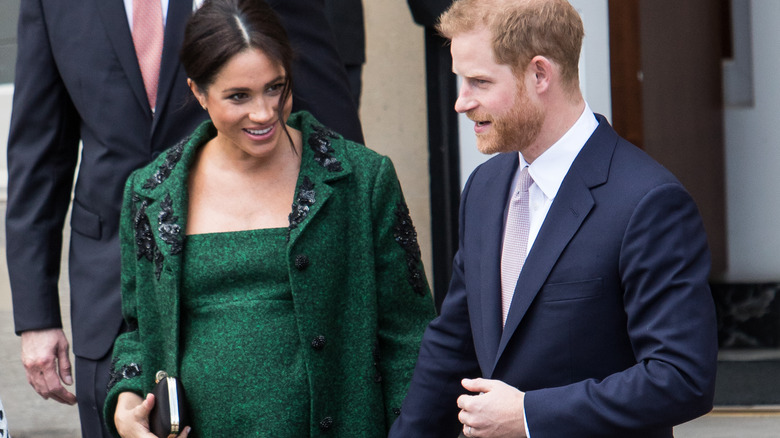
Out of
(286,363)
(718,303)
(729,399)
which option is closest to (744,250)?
(718,303)

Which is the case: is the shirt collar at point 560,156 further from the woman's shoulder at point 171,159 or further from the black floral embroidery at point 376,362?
the woman's shoulder at point 171,159

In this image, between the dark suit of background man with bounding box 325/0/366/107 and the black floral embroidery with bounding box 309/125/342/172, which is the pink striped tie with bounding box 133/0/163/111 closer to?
the black floral embroidery with bounding box 309/125/342/172

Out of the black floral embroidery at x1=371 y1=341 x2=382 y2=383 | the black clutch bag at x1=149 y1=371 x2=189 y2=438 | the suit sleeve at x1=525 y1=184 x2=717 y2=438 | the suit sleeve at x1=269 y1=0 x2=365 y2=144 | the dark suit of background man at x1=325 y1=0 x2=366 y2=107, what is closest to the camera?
the suit sleeve at x1=525 y1=184 x2=717 y2=438

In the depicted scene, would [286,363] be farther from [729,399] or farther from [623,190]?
[729,399]

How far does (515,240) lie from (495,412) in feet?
1.13

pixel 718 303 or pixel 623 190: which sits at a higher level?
pixel 623 190

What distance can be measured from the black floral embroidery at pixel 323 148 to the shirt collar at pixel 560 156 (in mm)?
656

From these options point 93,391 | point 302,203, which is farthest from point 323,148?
point 93,391

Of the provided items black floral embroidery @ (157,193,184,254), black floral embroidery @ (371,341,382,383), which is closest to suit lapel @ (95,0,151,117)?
black floral embroidery @ (157,193,184,254)

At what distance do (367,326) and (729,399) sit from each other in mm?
2578

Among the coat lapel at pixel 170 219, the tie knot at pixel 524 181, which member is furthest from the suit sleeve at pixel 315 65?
the tie knot at pixel 524 181

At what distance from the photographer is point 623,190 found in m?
2.10

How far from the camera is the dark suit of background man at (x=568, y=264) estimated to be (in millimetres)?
2023

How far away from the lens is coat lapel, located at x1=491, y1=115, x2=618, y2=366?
214 cm
